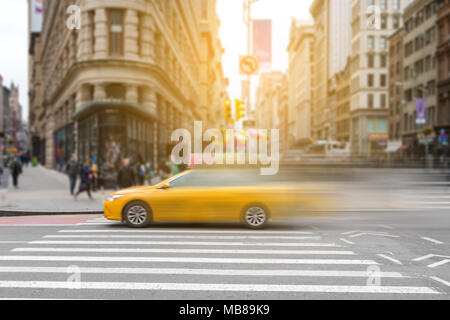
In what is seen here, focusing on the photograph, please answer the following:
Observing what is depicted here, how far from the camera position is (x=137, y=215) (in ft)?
39.4

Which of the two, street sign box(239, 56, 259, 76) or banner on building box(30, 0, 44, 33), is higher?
banner on building box(30, 0, 44, 33)

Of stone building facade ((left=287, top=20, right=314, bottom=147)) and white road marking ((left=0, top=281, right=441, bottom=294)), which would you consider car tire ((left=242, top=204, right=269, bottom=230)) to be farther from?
stone building facade ((left=287, top=20, right=314, bottom=147))

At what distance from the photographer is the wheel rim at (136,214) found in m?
12.0

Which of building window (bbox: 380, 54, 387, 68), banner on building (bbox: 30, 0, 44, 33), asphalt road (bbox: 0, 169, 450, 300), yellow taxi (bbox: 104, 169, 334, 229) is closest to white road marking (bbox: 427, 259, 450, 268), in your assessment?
asphalt road (bbox: 0, 169, 450, 300)

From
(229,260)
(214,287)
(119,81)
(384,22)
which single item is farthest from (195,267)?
(384,22)

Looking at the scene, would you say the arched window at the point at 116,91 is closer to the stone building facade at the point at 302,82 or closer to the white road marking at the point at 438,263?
the white road marking at the point at 438,263

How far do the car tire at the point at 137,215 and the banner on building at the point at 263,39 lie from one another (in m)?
9.90

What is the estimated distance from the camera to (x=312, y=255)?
8.48 metres

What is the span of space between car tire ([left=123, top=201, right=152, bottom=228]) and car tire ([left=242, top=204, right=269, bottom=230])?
7.86 ft

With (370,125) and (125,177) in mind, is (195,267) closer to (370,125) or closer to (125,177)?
(125,177)

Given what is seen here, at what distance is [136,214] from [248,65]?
27.3 feet

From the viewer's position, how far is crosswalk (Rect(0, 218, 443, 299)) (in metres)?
6.19
